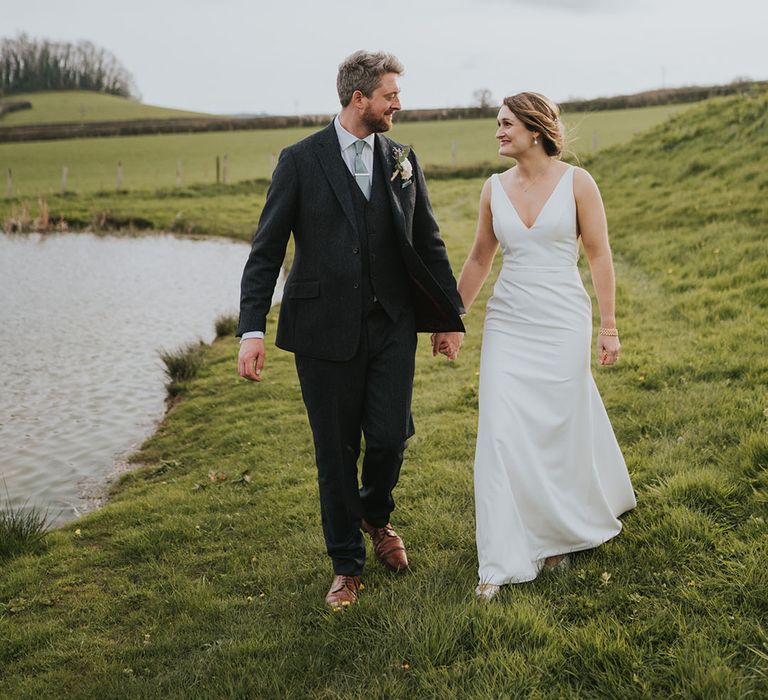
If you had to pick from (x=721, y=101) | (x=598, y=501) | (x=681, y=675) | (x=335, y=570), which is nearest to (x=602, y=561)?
(x=598, y=501)

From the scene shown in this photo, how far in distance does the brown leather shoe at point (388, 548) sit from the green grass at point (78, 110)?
226ft

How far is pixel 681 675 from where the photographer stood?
3.02m

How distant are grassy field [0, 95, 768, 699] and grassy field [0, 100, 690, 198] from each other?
28.6m

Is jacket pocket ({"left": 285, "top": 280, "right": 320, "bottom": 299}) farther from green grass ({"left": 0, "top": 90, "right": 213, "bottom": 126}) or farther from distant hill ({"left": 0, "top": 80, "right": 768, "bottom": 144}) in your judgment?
green grass ({"left": 0, "top": 90, "right": 213, "bottom": 126})

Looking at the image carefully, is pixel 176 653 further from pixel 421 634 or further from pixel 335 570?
pixel 421 634

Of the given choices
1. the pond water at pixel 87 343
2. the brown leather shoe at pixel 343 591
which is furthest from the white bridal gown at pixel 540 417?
the pond water at pixel 87 343

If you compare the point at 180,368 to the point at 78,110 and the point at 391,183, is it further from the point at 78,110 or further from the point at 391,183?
the point at 78,110

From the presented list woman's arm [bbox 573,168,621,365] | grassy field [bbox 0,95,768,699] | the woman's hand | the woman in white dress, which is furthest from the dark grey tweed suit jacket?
grassy field [bbox 0,95,768,699]

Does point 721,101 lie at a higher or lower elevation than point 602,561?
higher

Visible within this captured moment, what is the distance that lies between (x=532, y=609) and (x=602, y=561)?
697 mm

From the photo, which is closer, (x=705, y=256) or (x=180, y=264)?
(x=705, y=256)

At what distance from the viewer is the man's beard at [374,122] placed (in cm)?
396

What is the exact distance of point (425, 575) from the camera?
418 cm

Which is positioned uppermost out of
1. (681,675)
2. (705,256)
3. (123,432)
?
(705,256)
